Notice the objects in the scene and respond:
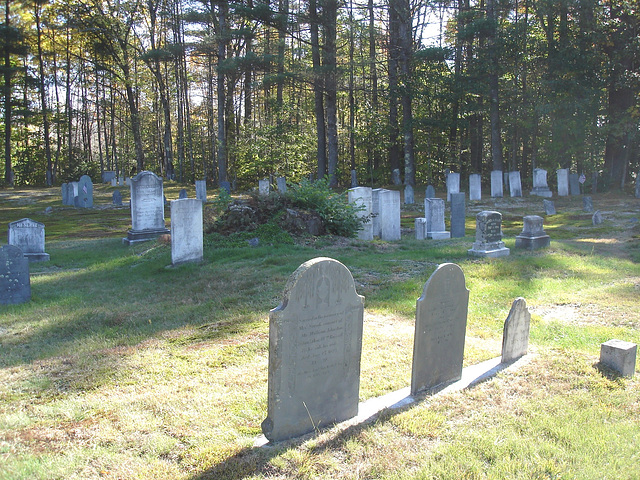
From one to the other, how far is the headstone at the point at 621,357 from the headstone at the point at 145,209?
12.0m

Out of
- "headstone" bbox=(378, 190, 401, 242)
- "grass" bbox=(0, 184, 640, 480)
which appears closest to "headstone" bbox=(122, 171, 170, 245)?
"grass" bbox=(0, 184, 640, 480)

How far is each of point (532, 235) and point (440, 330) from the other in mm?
8138

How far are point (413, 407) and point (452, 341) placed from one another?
2.67ft

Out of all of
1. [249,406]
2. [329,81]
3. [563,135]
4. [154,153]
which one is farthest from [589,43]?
[154,153]

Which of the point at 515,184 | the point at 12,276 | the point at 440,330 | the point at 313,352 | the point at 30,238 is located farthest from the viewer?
the point at 515,184

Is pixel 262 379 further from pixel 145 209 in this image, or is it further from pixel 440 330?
pixel 145 209

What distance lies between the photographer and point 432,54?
27297mm

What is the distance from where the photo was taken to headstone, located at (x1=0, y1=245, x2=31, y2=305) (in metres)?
8.15

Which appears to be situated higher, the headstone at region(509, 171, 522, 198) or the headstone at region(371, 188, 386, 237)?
the headstone at region(509, 171, 522, 198)

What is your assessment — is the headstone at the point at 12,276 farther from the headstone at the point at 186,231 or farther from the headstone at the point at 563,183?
the headstone at the point at 563,183

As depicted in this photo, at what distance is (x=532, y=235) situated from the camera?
11867 millimetres

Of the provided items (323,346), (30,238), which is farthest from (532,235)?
(30,238)

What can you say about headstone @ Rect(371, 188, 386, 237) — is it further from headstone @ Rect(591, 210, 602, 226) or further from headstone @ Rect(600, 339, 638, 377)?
headstone @ Rect(600, 339, 638, 377)

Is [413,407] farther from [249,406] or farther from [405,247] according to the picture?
[405,247]
